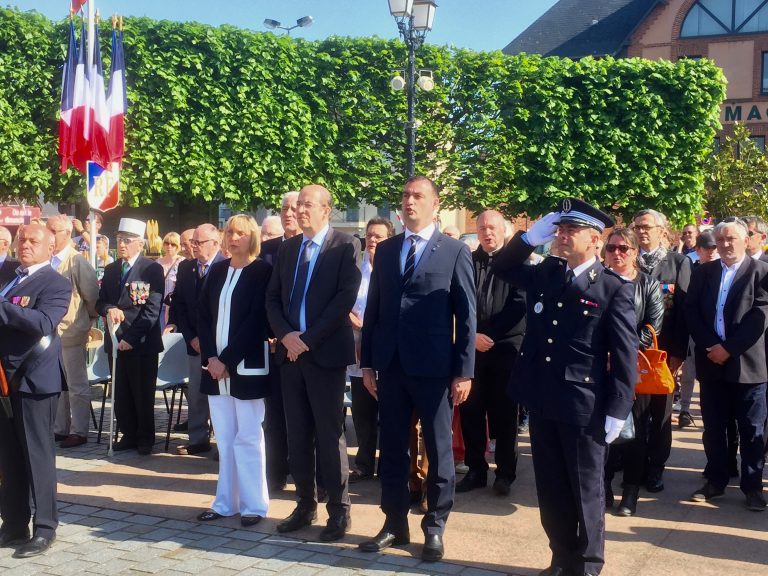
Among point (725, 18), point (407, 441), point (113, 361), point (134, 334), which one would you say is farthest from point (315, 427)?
point (725, 18)

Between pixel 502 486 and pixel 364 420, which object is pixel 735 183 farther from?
pixel 502 486

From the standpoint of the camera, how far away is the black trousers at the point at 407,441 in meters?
4.88

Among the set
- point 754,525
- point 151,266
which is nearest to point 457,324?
point 754,525

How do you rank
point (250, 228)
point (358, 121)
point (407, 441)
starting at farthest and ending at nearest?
1. point (358, 121)
2. point (250, 228)
3. point (407, 441)

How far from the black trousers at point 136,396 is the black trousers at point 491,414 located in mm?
2805

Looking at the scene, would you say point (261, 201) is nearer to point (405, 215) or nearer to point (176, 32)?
point (176, 32)

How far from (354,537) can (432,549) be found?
0.60 metres

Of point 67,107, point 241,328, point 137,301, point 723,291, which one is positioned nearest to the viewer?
point 241,328

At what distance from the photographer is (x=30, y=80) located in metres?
18.9

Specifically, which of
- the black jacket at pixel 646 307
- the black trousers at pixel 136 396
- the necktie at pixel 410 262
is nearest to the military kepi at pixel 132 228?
the black trousers at pixel 136 396

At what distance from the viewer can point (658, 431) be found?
6.29m

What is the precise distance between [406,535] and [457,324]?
1.25m

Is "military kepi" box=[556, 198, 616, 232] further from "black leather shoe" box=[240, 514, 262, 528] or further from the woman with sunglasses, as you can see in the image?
"black leather shoe" box=[240, 514, 262, 528]

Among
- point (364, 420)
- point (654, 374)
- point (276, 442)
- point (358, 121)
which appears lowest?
point (276, 442)
